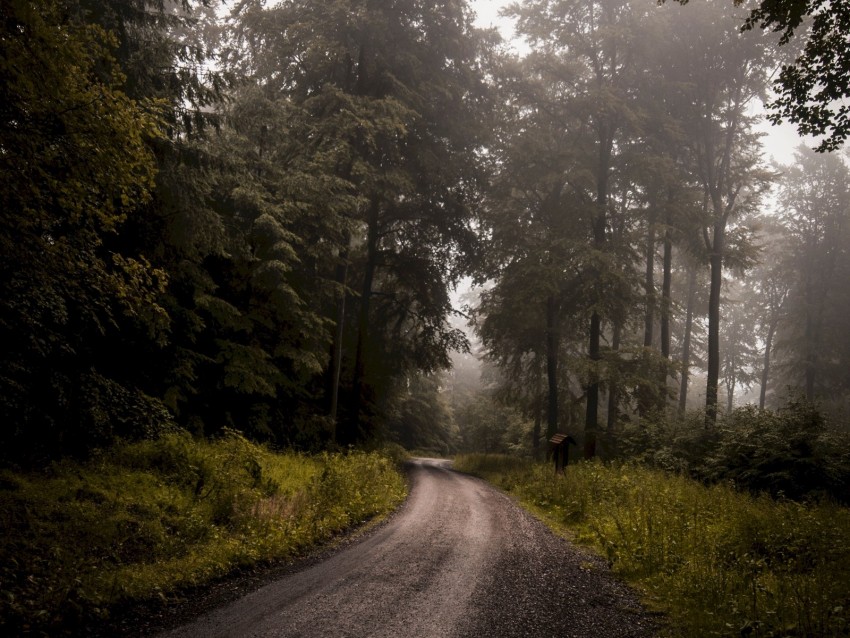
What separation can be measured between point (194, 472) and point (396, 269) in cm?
1292

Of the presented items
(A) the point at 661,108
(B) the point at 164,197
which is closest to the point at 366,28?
(B) the point at 164,197

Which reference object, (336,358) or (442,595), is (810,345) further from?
(442,595)

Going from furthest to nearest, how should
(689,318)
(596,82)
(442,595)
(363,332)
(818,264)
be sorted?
(818,264)
(689,318)
(596,82)
(363,332)
(442,595)

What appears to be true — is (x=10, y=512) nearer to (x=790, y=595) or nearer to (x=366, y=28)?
(x=790, y=595)

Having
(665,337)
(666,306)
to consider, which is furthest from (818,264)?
(666,306)

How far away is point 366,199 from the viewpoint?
1502 cm

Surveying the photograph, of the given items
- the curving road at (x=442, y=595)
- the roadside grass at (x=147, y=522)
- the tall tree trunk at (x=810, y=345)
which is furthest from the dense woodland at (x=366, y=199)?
the curving road at (x=442, y=595)

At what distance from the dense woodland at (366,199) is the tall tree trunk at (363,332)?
5.2 inches

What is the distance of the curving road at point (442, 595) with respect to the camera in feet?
16.8

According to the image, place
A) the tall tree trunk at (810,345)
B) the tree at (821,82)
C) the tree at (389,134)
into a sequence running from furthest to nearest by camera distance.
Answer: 1. the tall tree trunk at (810,345)
2. the tree at (389,134)
3. the tree at (821,82)

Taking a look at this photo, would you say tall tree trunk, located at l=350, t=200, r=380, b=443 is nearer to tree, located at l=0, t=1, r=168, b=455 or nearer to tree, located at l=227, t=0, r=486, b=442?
tree, located at l=227, t=0, r=486, b=442

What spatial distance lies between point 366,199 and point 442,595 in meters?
11.7

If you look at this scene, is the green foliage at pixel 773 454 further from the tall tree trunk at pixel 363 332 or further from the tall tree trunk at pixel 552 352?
the tall tree trunk at pixel 363 332

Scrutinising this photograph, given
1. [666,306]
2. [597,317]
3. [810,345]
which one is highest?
[810,345]
